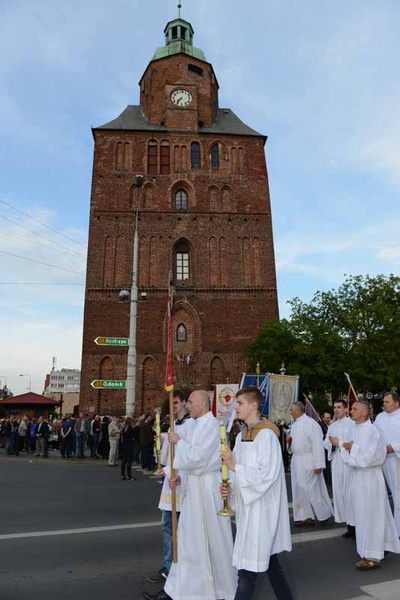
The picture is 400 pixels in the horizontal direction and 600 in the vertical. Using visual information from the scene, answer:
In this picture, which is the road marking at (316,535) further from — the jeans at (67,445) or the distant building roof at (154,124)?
the distant building roof at (154,124)

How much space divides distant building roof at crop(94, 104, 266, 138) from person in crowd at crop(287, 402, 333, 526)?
3347cm

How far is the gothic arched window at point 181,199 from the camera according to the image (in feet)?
121

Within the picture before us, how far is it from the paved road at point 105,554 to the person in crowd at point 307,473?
33cm

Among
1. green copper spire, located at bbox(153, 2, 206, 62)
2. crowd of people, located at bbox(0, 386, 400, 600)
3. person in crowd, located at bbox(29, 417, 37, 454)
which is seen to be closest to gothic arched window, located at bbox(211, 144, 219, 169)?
green copper spire, located at bbox(153, 2, 206, 62)

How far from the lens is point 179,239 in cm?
3531

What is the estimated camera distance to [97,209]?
1383 inches

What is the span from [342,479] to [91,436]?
1440cm

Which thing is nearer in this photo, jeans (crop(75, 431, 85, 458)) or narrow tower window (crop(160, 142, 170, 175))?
jeans (crop(75, 431, 85, 458))

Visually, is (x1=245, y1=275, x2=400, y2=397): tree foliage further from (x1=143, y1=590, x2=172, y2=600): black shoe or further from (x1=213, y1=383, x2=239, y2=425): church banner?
(x1=143, y1=590, x2=172, y2=600): black shoe

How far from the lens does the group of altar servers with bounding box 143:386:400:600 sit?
12.7 feet

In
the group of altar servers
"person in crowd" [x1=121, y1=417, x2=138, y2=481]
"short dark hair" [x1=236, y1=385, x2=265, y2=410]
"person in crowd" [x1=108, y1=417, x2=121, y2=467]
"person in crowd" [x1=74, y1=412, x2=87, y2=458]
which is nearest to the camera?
the group of altar servers

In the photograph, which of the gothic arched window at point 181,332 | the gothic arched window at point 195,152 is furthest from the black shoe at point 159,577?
the gothic arched window at point 195,152

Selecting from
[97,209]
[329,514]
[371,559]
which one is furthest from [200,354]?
[371,559]

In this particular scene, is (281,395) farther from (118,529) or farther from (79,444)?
(118,529)
